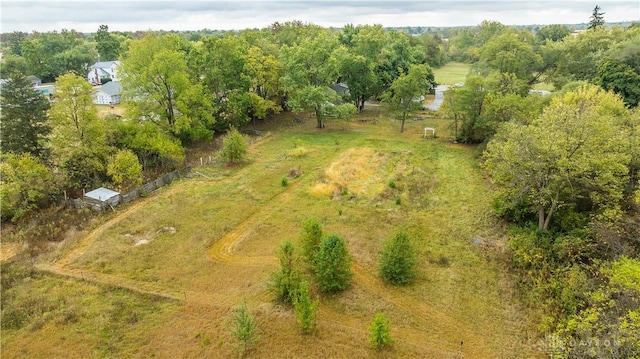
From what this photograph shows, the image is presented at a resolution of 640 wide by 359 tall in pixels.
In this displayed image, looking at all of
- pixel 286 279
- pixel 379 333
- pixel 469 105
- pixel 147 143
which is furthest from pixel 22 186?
pixel 469 105

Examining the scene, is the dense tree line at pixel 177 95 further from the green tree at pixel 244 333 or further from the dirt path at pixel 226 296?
the green tree at pixel 244 333

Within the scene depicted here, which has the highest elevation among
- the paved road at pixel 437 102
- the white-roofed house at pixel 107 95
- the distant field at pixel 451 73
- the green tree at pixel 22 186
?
the distant field at pixel 451 73

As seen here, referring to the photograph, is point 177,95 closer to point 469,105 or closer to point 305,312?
point 305,312

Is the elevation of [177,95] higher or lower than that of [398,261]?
higher

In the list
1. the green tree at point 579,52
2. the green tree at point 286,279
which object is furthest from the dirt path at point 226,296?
the green tree at point 579,52

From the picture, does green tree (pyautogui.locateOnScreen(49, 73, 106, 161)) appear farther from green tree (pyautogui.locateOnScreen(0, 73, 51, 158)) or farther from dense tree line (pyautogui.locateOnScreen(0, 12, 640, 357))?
green tree (pyautogui.locateOnScreen(0, 73, 51, 158))

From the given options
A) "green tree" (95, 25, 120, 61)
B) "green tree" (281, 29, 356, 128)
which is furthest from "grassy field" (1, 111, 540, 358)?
"green tree" (95, 25, 120, 61)

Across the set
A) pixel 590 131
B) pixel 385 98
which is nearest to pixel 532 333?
pixel 590 131
